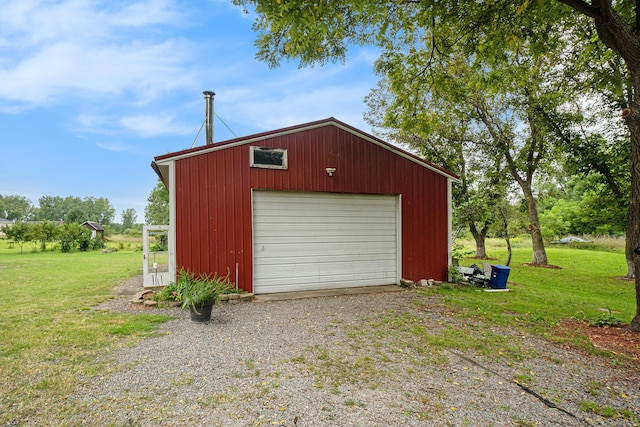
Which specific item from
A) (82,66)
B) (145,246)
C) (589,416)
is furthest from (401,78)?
(82,66)

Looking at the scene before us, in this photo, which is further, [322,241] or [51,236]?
[51,236]

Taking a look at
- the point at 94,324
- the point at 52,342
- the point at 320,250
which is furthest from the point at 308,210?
the point at 52,342

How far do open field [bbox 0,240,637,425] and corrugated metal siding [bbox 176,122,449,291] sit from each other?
4.11 ft

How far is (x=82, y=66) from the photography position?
10.5m

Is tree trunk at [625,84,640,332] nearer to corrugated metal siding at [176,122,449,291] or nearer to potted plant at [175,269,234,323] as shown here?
corrugated metal siding at [176,122,449,291]

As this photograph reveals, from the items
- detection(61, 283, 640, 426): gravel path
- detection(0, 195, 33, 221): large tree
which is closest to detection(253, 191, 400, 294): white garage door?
detection(61, 283, 640, 426): gravel path

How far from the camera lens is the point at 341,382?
9.41 ft

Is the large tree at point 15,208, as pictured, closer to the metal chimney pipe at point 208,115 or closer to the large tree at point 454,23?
the metal chimney pipe at point 208,115

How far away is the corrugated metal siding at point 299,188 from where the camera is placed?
243 inches

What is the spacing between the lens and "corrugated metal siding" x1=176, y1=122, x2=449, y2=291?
243 inches

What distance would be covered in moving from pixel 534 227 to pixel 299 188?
1107cm

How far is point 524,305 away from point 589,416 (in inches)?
166

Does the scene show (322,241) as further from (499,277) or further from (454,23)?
(454,23)

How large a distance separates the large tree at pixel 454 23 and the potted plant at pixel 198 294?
12.8 ft
